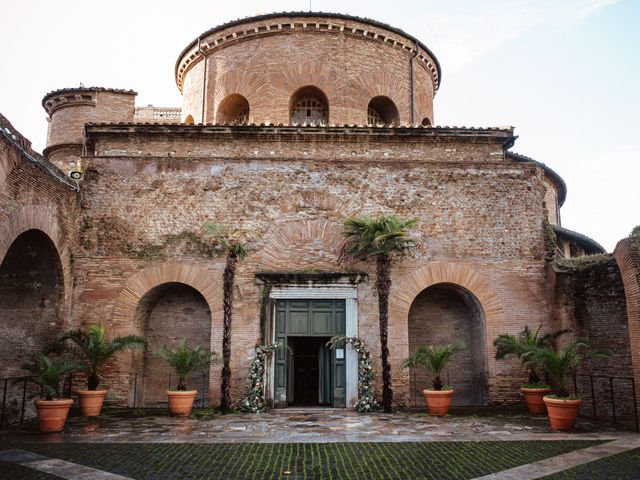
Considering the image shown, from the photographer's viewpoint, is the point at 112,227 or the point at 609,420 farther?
the point at 112,227

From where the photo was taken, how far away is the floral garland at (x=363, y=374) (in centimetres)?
1202

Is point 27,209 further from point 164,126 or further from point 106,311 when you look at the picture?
point 164,126

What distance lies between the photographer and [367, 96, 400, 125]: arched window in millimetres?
17484

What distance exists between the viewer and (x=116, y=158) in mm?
13672

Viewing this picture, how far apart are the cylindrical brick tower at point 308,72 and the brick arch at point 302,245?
4506 millimetres

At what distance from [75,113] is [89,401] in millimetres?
10983

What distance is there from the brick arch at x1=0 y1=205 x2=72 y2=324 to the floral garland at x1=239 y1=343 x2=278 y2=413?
4.49 meters

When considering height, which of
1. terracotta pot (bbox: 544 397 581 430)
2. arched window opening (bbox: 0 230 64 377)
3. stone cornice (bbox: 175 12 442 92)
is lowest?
terracotta pot (bbox: 544 397 581 430)

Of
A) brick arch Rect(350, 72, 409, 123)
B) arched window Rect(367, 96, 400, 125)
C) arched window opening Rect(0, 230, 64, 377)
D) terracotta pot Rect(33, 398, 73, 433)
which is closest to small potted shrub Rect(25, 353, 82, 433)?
terracotta pot Rect(33, 398, 73, 433)

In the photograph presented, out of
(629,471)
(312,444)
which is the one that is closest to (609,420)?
(629,471)

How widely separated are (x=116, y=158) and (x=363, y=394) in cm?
840

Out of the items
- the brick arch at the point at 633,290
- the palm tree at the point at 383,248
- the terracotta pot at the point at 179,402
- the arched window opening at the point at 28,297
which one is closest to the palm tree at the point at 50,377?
the arched window opening at the point at 28,297

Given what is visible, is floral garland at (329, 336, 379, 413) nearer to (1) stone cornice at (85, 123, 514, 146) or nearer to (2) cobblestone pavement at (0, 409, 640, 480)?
(2) cobblestone pavement at (0, 409, 640, 480)

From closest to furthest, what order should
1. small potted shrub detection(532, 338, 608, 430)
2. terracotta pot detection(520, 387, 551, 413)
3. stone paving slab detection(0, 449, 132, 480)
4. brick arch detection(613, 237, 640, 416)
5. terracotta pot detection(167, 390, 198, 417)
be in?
1. stone paving slab detection(0, 449, 132, 480)
2. small potted shrub detection(532, 338, 608, 430)
3. brick arch detection(613, 237, 640, 416)
4. terracotta pot detection(167, 390, 198, 417)
5. terracotta pot detection(520, 387, 551, 413)
